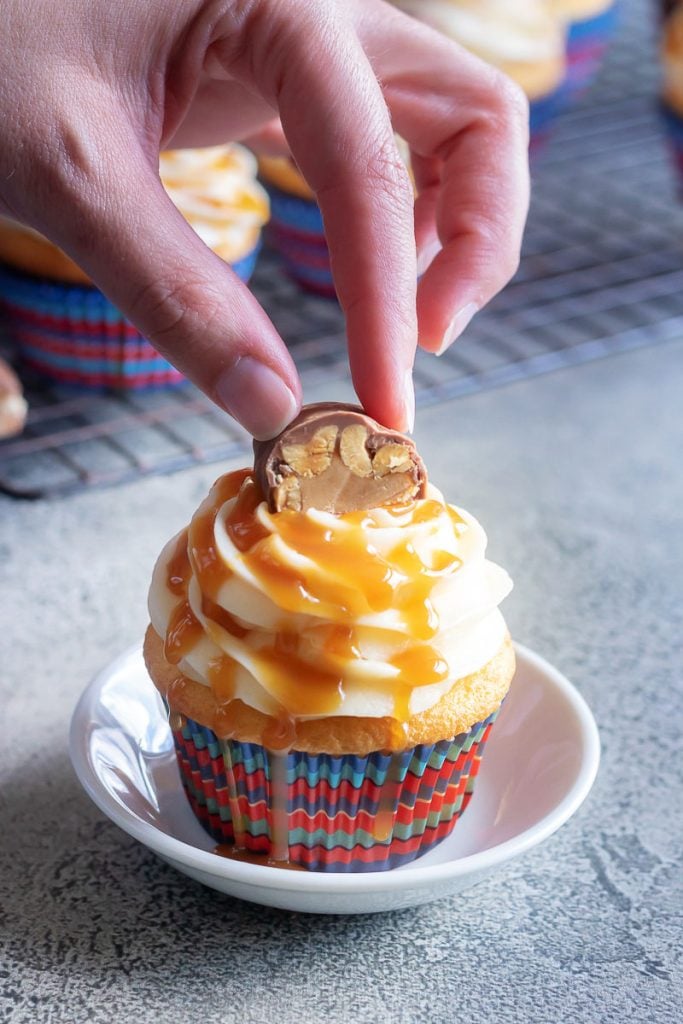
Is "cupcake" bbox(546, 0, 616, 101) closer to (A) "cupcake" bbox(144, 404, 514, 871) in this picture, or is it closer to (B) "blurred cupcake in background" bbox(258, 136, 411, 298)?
(B) "blurred cupcake in background" bbox(258, 136, 411, 298)

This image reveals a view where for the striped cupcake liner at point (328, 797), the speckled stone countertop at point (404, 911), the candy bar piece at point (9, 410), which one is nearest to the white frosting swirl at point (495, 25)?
the speckled stone countertop at point (404, 911)

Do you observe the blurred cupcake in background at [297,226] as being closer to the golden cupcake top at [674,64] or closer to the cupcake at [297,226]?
the cupcake at [297,226]

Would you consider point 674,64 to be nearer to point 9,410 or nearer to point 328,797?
point 9,410

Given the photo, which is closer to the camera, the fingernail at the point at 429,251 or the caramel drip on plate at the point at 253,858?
the caramel drip on plate at the point at 253,858


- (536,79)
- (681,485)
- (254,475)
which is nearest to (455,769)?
(254,475)

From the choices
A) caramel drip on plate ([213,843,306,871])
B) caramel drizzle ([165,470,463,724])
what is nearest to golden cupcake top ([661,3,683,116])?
caramel drizzle ([165,470,463,724])

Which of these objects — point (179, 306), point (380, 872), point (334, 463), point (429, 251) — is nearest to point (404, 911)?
point (380, 872)
